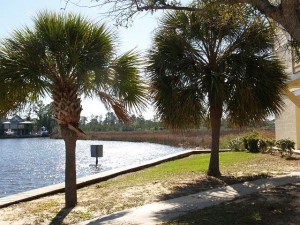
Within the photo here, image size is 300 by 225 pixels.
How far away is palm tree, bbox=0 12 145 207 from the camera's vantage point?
29.6 ft

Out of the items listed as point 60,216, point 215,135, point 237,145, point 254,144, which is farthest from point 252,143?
point 60,216

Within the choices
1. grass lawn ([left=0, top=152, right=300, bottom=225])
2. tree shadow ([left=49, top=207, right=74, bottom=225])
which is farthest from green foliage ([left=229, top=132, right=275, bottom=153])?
tree shadow ([left=49, top=207, right=74, bottom=225])

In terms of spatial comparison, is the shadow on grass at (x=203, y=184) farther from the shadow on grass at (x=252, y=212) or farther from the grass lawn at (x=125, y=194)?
the shadow on grass at (x=252, y=212)

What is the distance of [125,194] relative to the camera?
420 inches

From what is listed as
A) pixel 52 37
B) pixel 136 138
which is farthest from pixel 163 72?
pixel 136 138

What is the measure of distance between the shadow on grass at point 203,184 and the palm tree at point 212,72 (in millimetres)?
1264

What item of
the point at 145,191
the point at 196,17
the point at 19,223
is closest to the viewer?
the point at 19,223

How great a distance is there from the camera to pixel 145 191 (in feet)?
36.0

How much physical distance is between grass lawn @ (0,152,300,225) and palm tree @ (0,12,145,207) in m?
0.68

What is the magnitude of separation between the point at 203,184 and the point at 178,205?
2.93 m

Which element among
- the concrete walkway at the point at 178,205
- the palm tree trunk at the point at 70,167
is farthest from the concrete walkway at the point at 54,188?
the concrete walkway at the point at 178,205

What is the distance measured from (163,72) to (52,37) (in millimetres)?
4373

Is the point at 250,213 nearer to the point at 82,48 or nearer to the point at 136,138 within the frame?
the point at 82,48

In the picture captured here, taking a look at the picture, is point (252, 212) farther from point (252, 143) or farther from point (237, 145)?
point (237, 145)
